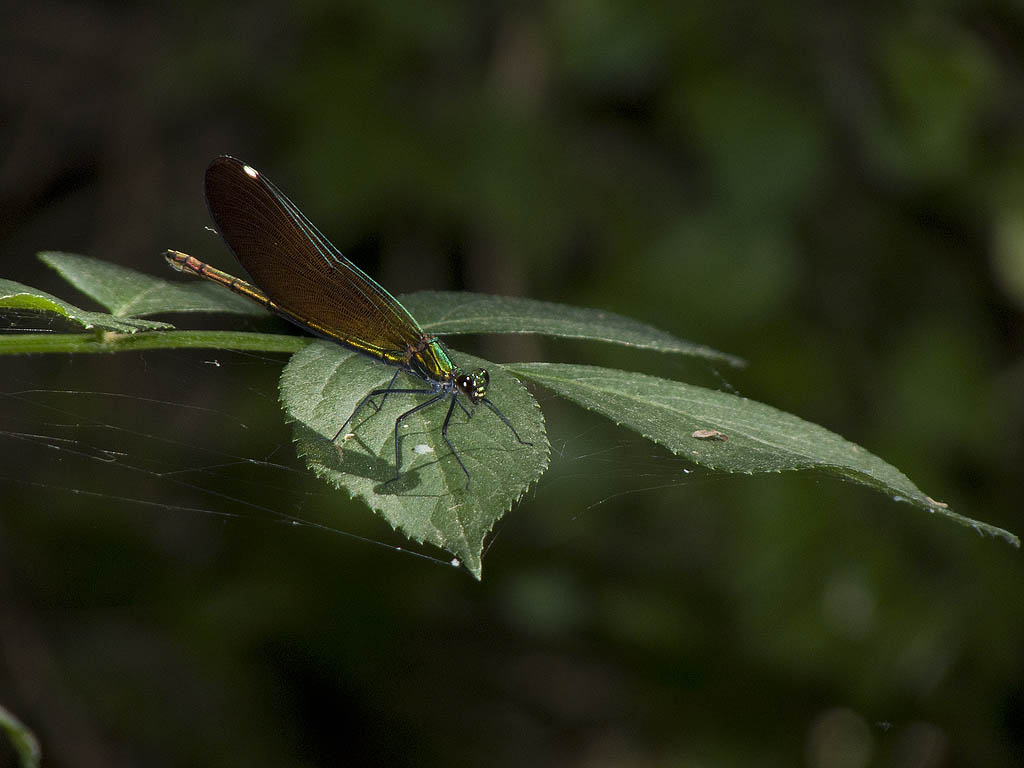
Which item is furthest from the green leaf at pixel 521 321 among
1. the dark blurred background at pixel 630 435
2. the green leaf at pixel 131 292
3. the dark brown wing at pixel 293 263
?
the dark blurred background at pixel 630 435

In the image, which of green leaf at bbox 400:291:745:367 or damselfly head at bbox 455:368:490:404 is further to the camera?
green leaf at bbox 400:291:745:367

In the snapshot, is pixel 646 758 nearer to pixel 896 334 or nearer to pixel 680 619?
pixel 680 619

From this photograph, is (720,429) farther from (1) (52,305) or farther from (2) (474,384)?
(1) (52,305)

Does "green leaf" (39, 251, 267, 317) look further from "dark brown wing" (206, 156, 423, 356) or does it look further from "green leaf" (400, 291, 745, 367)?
"green leaf" (400, 291, 745, 367)

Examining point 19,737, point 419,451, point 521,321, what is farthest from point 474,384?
point 19,737

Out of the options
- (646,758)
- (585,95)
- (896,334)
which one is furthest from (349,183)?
(646,758)

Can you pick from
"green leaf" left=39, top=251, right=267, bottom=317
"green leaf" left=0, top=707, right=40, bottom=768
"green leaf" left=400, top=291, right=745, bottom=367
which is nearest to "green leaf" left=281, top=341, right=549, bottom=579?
"green leaf" left=400, top=291, right=745, bottom=367

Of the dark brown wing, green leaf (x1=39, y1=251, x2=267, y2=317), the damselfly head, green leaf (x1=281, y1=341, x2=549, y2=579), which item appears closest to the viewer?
green leaf (x1=281, y1=341, x2=549, y2=579)
